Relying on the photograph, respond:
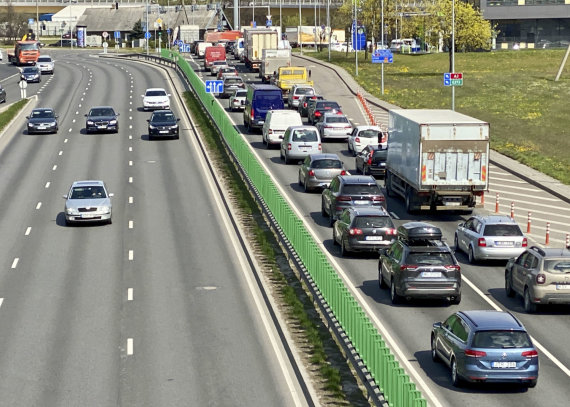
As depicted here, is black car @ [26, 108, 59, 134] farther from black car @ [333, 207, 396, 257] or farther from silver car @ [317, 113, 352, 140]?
black car @ [333, 207, 396, 257]

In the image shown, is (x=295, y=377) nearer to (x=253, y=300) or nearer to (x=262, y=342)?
(x=262, y=342)

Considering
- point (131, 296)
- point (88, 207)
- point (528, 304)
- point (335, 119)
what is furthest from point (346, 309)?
point (335, 119)

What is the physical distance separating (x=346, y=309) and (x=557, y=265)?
7221 mm

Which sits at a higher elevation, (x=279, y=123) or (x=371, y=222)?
(x=279, y=123)

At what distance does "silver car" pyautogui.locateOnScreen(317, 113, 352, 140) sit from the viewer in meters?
64.6

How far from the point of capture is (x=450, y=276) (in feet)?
99.6

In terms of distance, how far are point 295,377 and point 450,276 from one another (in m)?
7.02

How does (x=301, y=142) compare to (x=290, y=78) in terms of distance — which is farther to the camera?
(x=290, y=78)

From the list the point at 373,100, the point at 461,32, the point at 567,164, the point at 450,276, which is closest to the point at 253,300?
the point at 450,276

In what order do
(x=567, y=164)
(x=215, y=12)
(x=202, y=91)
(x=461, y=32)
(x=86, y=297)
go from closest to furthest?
(x=86, y=297) → (x=567, y=164) → (x=202, y=91) → (x=461, y=32) → (x=215, y=12)

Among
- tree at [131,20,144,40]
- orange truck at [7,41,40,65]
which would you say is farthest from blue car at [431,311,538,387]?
tree at [131,20,144,40]

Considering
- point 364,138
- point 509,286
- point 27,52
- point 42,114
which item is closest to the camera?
point 509,286

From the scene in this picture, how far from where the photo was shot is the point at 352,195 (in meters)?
41.8

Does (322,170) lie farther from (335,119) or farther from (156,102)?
(156,102)
